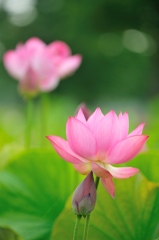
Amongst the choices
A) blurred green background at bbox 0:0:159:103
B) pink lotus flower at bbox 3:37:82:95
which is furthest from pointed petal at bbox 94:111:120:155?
blurred green background at bbox 0:0:159:103

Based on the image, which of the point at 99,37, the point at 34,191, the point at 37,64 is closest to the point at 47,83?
the point at 37,64

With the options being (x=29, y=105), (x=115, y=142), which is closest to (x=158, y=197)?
(x=115, y=142)

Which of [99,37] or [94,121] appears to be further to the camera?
[99,37]

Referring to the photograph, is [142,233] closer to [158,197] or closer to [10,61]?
[158,197]

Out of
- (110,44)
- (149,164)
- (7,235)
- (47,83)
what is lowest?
(7,235)

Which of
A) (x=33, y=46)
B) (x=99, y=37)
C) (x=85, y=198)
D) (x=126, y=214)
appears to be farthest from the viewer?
(x=99, y=37)


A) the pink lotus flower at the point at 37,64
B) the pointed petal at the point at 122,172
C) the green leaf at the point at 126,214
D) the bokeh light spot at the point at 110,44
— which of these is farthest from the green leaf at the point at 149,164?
the bokeh light spot at the point at 110,44

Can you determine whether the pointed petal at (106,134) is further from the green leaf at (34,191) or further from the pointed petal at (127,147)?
the green leaf at (34,191)

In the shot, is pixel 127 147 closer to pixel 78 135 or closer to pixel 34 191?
pixel 78 135
